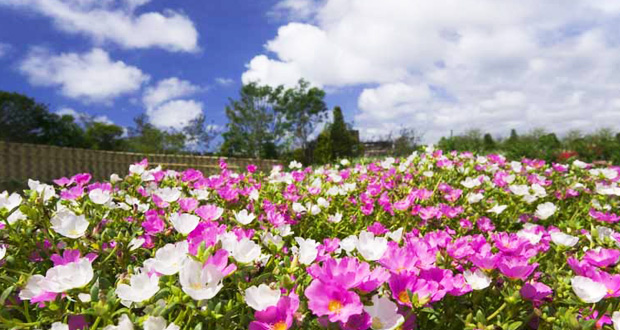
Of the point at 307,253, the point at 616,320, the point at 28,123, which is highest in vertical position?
the point at 28,123

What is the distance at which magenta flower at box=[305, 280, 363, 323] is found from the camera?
87 centimetres

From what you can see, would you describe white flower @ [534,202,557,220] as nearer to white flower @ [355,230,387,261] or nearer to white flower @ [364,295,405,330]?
white flower @ [355,230,387,261]

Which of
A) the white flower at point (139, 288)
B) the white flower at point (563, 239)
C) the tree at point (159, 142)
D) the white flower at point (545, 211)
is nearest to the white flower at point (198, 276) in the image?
the white flower at point (139, 288)

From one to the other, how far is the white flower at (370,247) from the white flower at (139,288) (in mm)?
524

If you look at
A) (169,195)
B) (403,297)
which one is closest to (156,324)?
(403,297)

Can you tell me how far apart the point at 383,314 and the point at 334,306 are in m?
0.11

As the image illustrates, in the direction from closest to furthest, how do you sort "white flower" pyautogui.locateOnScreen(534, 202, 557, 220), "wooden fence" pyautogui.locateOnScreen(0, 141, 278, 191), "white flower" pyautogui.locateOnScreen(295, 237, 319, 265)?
"white flower" pyautogui.locateOnScreen(295, 237, 319, 265)
"white flower" pyautogui.locateOnScreen(534, 202, 557, 220)
"wooden fence" pyautogui.locateOnScreen(0, 141, 278, 191)

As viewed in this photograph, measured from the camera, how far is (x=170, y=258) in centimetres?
108

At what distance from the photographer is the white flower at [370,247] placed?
1152 mm

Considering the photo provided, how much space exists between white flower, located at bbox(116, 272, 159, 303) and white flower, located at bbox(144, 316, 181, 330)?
0.28ft

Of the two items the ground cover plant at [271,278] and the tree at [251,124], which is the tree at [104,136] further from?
the ground cover plant at [271,278]

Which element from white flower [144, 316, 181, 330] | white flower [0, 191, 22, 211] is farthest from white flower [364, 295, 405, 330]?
white flower [0, 191, 22, 211]

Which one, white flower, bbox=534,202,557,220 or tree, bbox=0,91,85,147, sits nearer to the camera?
white flower, bbox=534,202,557,220

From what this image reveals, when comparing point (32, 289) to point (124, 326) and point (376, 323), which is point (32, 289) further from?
point (376, 323)
